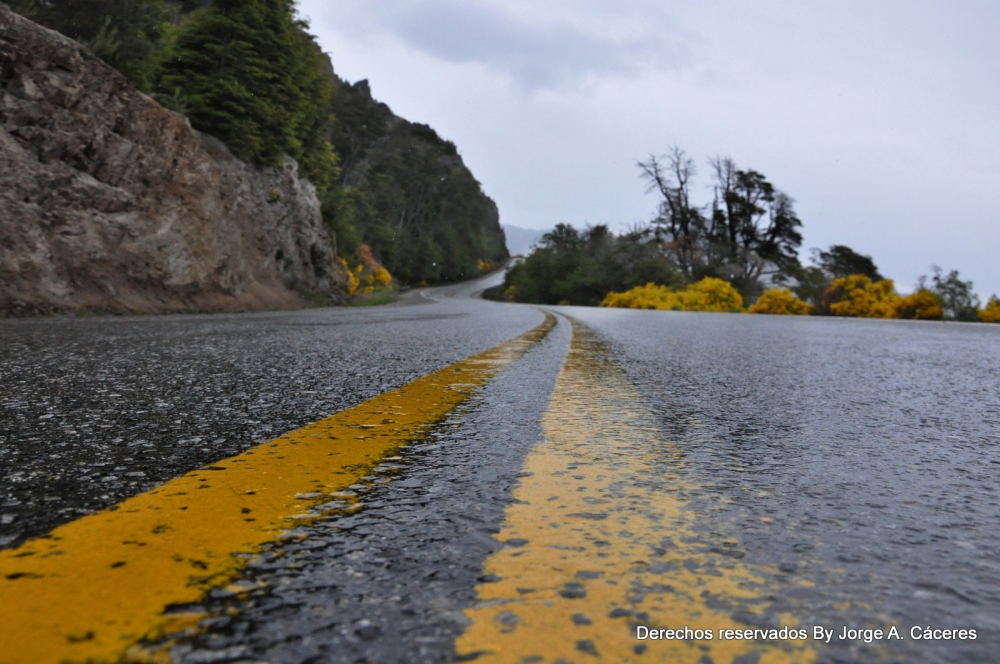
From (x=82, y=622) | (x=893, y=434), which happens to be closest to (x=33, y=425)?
(x=82, y=622)

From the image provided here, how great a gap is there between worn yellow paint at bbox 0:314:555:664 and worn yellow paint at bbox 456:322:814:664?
0.36m

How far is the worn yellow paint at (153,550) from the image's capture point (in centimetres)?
A: 73

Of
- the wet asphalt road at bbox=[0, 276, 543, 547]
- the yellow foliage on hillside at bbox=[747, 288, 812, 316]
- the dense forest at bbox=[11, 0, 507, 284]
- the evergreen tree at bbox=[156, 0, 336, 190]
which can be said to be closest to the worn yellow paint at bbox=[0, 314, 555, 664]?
the wet asphalt road at bbox=[0, 276, 543, 547]

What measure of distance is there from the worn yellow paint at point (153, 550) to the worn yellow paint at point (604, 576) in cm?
36

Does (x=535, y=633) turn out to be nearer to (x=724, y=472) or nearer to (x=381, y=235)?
(x=724, y=472)

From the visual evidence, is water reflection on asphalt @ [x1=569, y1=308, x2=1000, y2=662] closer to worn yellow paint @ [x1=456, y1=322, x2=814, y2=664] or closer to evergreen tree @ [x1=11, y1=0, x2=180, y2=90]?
worn yellow paint @ [x1=456, y1=322, x2=814, y2=664]

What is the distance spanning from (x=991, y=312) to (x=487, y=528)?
20024 mm

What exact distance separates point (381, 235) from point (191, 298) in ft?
134

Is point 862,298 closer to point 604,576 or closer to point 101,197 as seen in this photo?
point 101,197

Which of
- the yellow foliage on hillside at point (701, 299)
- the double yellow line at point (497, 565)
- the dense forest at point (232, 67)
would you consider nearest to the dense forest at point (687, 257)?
the yellow foliage on hillside at point (701, 299)

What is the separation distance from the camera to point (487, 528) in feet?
3.67

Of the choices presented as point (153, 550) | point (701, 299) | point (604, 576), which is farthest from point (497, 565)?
point (701, 299)

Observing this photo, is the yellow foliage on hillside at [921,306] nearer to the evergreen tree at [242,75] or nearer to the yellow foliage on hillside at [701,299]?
the yellow foliage on hillside at [701,299]

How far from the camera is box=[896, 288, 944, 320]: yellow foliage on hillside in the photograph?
17.8 m
